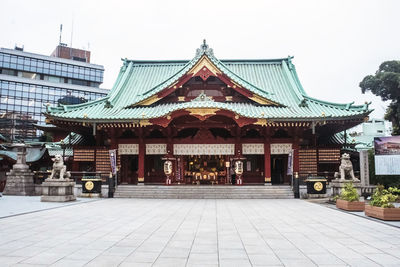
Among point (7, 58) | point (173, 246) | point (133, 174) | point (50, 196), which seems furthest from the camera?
point (7, 58)

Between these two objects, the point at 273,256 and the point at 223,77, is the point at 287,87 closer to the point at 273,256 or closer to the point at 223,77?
the point at 223,77

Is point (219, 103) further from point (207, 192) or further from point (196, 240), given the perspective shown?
point (196, 240)

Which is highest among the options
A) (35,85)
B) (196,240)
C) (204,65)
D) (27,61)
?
(27,61)

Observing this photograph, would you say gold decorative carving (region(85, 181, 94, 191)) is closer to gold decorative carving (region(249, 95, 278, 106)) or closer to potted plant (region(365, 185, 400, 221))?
gold decorative carving (region(249, 95, 278, 106))

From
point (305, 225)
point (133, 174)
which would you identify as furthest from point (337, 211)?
point (133, 174)

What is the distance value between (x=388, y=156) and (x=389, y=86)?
22.5 metres

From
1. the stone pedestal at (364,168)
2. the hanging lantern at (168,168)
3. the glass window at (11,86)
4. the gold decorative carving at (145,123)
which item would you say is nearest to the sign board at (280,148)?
the stone pedestal at (364,168)

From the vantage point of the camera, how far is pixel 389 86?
119ft

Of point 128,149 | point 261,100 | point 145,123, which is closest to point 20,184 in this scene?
point 128,149

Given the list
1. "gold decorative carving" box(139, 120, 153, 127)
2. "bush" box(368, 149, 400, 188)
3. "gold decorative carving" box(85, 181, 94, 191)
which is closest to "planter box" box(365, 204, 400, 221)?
"bush" box(368, 149, 400, 188)

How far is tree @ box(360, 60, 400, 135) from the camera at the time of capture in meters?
35.8

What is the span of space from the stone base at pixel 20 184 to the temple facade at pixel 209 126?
12.4 ft

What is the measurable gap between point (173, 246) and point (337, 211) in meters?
10.2

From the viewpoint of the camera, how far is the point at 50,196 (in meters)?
18.9
